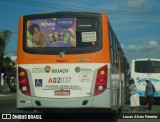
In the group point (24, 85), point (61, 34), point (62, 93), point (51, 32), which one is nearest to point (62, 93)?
point (62, 93)

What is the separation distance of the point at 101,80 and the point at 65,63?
1.18m

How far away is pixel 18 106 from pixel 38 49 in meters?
1.78

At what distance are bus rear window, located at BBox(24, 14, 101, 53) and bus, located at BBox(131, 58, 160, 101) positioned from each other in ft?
52.2

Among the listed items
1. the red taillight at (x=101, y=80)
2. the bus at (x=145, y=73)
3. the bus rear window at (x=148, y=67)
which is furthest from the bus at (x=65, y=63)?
the bus rear window at (x=148, y=67)

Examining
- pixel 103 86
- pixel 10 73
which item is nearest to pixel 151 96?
pixel 103 86

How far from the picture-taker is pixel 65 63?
12.2 metres

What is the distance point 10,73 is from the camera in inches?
2443

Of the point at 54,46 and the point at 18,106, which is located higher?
the point at 54,46

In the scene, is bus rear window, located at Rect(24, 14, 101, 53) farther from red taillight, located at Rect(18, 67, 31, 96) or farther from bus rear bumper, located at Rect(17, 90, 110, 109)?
bus rear bumper, located at Rect(17, 90, 110, 109)

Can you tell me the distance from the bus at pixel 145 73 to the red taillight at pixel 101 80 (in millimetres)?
15919

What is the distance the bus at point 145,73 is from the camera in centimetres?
2759

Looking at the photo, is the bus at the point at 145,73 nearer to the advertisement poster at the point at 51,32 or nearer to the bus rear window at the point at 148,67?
the bus rear window at the point at 148,67

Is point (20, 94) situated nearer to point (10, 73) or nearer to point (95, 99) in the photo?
point (95, 99)

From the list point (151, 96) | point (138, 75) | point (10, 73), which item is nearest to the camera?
point (151, 96)
